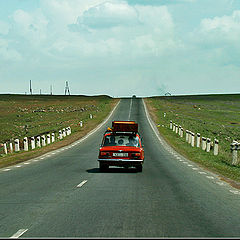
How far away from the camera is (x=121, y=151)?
57.8 feet

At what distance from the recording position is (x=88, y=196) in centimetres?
1154

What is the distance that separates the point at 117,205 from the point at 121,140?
28.0 feet

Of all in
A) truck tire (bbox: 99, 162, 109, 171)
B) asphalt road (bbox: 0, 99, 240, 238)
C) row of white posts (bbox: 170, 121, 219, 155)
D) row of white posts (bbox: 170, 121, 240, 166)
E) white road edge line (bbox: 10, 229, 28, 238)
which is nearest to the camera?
white road edge line (bbox: 10, 229, 28, 238)

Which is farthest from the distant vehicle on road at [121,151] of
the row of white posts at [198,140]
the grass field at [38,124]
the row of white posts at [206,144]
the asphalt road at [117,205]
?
the row of white posts at [198,140]

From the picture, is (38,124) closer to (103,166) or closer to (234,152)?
(234,152)

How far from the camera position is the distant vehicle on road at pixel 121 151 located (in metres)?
17.5

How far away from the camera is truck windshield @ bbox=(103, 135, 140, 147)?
18.4 m

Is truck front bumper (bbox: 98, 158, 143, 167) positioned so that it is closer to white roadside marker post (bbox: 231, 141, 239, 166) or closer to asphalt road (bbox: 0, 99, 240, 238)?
asphalt road (bbox: 0, 99, 240, 238)

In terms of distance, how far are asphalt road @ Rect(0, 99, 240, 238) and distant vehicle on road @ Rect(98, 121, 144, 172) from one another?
0.55 metres

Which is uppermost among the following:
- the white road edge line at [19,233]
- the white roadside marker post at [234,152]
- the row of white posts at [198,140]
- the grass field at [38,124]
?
the white road edge line at [19,233]

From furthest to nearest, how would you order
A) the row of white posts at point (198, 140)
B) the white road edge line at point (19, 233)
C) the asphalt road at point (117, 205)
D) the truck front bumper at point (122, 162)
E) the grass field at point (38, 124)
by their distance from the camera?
the grass field at point (38, 124), the row of white posts at point (198, 140), the truck front bumper at point (122, 162), the asphalt road at point (117, 205), the white road edge line at point (19, 233)

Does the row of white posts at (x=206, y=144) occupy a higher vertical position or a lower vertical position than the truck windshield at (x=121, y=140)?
lower

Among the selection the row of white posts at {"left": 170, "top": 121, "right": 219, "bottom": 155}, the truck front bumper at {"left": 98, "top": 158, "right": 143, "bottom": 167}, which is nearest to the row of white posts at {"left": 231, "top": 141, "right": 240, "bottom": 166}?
the row of white posts at {"left": 170, "top": 121, "right": 219, "bottom": 155}

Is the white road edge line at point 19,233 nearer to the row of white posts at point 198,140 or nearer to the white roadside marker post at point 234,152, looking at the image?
the white roadside marker post at point 234,152
